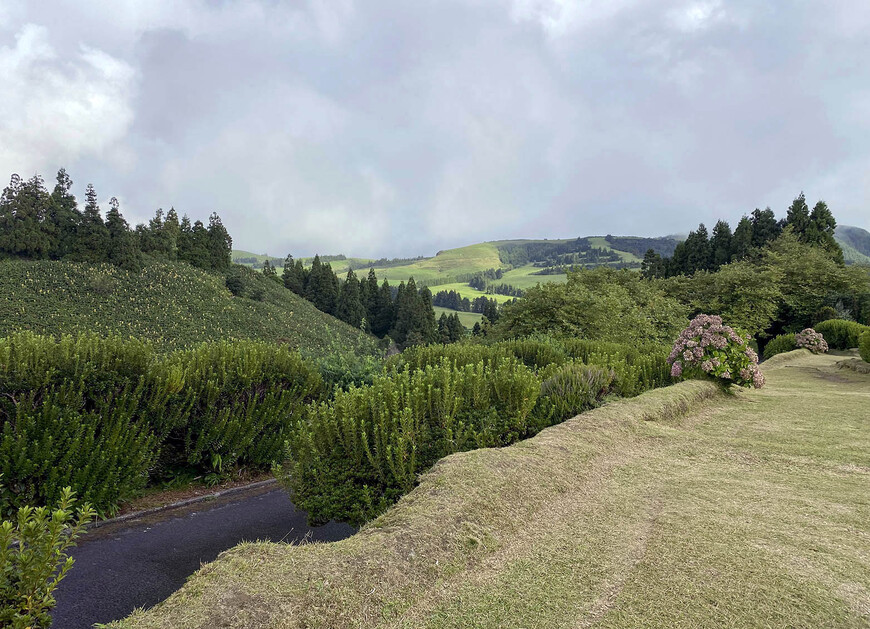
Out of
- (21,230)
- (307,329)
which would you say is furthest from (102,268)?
(307,329)

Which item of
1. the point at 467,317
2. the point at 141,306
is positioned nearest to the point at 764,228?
the point at 141,306

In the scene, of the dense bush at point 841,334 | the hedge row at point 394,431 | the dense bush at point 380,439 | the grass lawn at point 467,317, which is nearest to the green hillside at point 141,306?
the hedge row at point 394,431

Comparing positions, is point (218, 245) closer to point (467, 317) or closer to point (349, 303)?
point (349, 303)

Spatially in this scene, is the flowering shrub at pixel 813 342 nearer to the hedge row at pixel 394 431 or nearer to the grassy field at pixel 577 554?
the grassy field at pixel 577 554

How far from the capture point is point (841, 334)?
1008 inches

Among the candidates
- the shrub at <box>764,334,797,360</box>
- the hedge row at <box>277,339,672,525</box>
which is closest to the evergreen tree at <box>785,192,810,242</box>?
the shrub at <box>764,334,797,360</box>

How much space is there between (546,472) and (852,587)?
7.15ft

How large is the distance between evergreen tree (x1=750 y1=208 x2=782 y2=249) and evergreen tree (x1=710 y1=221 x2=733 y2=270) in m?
2.59

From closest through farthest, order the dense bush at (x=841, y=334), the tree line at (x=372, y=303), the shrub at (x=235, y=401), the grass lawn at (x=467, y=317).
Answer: the shrub at (x=235, y=401), the dense bush at (x=841, y=334), the tree line at (x=372, y=303), the grass lawn at (x=467, y=317)

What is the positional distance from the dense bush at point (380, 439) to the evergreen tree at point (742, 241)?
178ft

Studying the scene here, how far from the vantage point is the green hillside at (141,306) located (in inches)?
1576

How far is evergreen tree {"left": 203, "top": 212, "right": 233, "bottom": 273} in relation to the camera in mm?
66250

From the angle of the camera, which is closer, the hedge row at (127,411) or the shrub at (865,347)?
the hedge row at (127,411)

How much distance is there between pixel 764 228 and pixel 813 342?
35.1 meters
